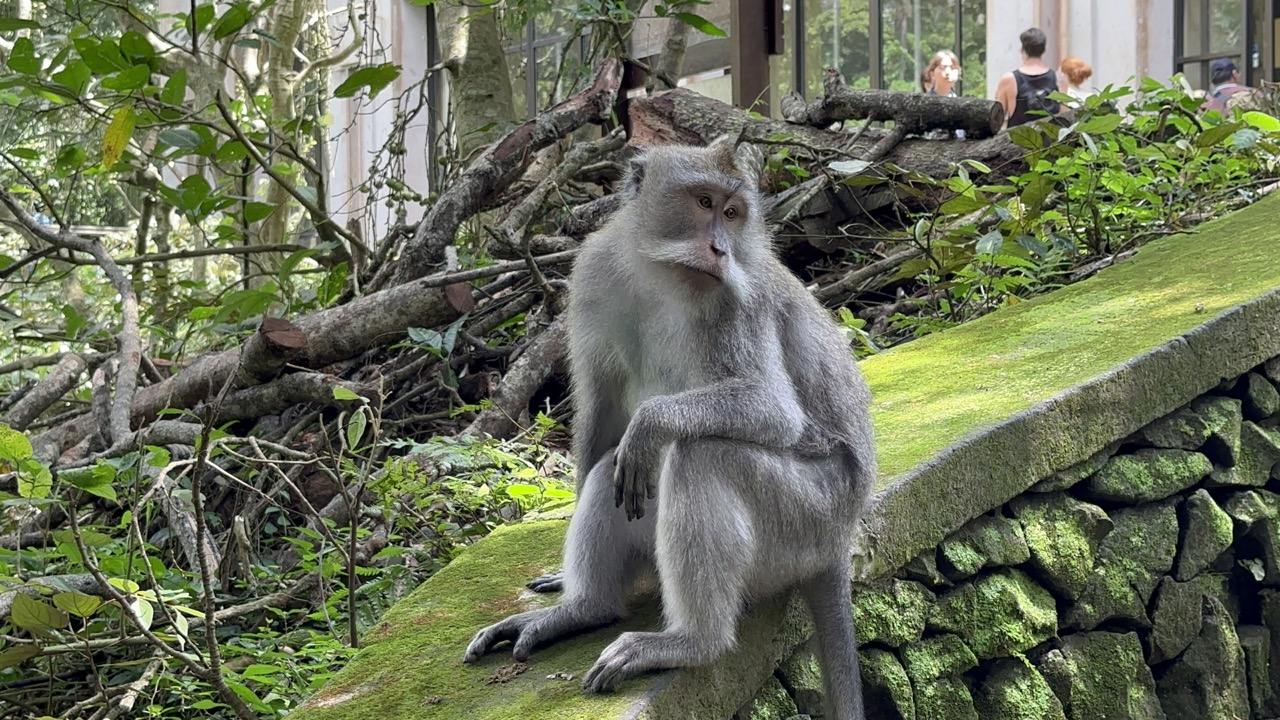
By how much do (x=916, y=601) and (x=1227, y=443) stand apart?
157cm

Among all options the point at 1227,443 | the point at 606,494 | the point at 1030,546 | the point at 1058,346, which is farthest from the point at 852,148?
the point at 606,494

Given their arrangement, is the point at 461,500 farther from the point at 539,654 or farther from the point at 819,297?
the point at 819,297

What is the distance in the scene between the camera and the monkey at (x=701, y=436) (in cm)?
296

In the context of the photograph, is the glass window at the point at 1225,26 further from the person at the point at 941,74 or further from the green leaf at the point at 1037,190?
the green leaf at the point at 1037,190

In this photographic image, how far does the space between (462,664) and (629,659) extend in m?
0.55

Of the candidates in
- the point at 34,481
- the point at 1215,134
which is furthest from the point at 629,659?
the point at 1215,134

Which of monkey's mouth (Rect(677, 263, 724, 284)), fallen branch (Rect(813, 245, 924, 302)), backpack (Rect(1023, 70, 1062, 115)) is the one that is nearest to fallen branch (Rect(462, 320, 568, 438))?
fallen branch (Rect(813, 245, 924, 302))

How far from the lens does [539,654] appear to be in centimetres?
319

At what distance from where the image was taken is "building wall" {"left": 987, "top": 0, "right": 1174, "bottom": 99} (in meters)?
14.9

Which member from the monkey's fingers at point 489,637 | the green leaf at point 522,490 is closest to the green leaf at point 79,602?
the monkey's fingers at point 489,637

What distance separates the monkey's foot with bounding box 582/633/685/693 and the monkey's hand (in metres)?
0.33

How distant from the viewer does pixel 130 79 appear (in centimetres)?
502

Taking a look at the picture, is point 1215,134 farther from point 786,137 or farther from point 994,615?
point 994,615

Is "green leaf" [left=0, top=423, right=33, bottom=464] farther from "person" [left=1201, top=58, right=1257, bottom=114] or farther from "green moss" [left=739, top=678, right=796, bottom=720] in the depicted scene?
"person" [left=1201, top=58, right=1257, bottom=114]
